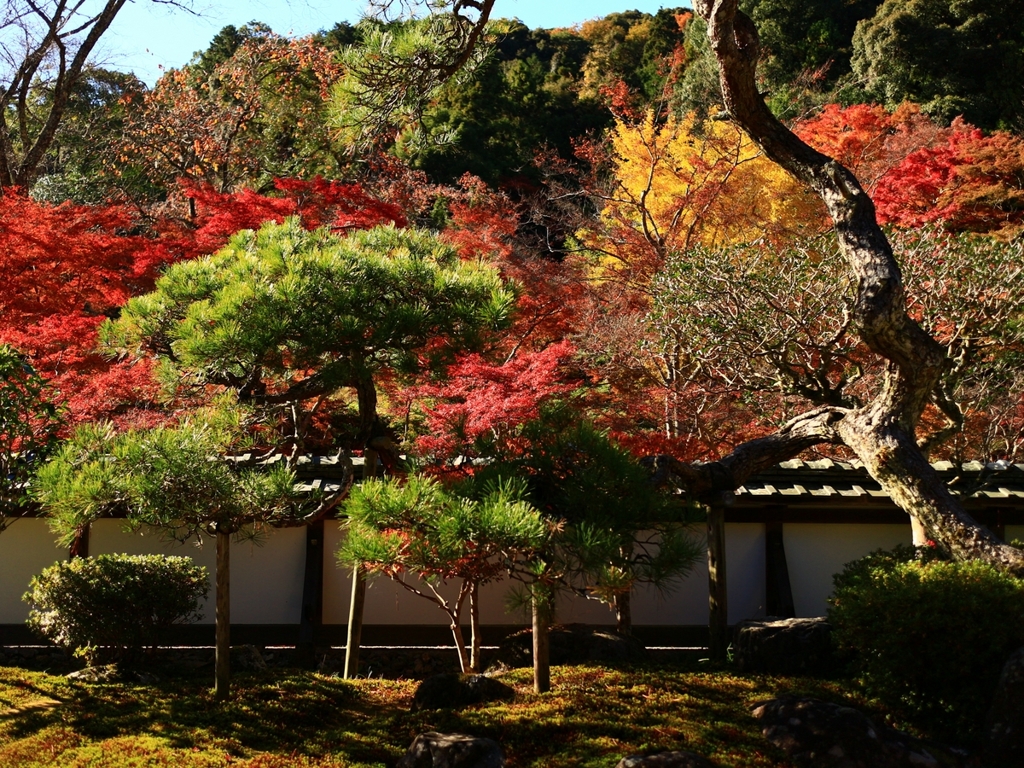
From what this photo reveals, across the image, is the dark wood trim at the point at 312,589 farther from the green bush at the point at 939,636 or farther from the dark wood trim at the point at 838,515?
the green bush at the point at 939,636

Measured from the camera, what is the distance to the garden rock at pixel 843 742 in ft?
15.1

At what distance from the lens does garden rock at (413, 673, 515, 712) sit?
18.4 ft

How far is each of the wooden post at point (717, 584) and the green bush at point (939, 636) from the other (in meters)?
2.03

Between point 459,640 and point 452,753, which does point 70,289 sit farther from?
point 452,753

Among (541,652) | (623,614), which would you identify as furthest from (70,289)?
(541,652)

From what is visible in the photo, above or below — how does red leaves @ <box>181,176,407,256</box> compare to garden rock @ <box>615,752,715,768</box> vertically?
above

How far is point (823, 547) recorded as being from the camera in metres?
8.50

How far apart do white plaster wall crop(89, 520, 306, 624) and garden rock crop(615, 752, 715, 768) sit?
4526 mm

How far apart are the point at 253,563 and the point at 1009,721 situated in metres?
6.14

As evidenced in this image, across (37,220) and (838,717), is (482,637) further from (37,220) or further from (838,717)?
(37,220)

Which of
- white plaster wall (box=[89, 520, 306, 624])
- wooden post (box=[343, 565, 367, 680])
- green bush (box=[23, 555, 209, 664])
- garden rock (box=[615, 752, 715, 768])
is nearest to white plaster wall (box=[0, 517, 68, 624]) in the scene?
white plaster wall (box=[89, 520, 306, 624])

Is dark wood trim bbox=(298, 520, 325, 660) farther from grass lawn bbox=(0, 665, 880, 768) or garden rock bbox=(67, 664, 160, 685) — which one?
garden rock bbox=(67, 664, 160, 685)

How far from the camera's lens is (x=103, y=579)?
692 cm

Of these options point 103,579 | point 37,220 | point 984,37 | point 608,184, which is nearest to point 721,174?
point 608,184
